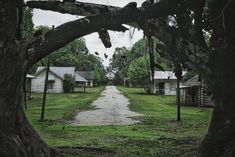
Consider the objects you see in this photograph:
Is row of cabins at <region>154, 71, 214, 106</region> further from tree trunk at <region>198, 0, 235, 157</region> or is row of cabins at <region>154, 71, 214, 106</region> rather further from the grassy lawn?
tree trunk at <region>198, 0, 235, 157</region>

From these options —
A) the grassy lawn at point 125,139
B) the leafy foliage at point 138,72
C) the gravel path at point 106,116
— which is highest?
the leafy foliage at point 138,72

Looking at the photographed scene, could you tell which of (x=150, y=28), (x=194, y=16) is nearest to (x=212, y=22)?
(x=194, y=16)

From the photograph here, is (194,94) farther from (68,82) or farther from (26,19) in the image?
(68,82)

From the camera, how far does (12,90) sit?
825cm

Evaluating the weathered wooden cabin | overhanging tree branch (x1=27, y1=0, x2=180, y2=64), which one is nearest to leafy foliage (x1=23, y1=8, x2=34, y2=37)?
overhanging tree branch (x1=27, y1=0, x2=180, y2=64)

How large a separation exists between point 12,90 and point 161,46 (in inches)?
148

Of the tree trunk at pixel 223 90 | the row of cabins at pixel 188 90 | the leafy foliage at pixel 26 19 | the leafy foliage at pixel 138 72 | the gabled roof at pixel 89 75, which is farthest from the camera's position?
the gabled roof at pixel 89 75

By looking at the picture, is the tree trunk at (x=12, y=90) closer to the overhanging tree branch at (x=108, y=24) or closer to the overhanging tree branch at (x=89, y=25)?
the overhanging tree branch at (x=89, y=25)

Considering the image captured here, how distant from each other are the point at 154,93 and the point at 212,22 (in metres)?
65.2

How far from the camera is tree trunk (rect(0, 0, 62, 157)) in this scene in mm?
8139

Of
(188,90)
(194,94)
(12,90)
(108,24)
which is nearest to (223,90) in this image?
(108,24)

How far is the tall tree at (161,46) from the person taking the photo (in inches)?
327

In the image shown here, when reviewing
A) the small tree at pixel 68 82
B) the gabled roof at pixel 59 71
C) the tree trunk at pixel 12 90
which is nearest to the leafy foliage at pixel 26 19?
the tree trunk at pixel 12 90

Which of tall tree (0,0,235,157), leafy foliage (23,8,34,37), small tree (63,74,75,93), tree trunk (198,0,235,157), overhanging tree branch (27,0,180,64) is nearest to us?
tall tree (0,0,235,157)
